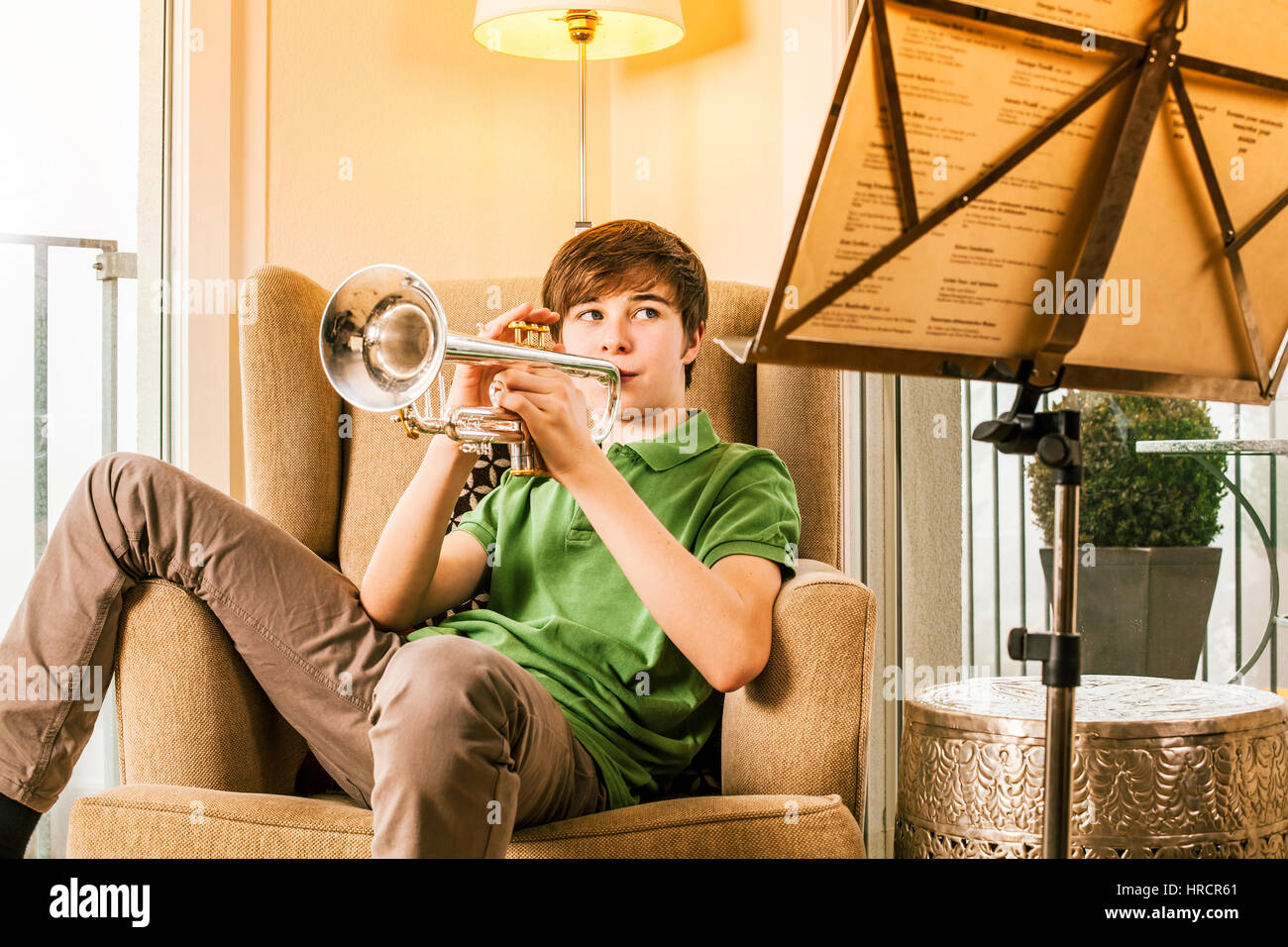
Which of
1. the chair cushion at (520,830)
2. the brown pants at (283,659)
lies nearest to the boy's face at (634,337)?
the brown pants at (283,659)

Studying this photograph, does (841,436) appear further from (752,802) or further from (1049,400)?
(752,802)

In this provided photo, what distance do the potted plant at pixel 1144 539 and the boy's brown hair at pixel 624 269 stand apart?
22.8 inches

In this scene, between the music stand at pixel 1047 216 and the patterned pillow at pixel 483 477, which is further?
the patterned pillow at pixel 483 477

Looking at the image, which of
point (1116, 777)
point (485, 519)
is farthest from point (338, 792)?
point (1116, 777)

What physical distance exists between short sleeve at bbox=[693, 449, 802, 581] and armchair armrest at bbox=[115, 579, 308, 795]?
561mm

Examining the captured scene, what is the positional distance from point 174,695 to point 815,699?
27.2 inches

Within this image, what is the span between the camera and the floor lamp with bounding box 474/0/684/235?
233 cm

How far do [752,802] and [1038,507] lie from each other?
2.79ft

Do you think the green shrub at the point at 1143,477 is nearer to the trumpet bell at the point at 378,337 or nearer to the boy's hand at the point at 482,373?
the boy's hand at the point at 482,373

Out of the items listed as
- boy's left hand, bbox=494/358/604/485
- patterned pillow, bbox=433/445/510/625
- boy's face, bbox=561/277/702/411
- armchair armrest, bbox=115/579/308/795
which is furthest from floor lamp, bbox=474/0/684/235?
armchair armrest, bbox=115/579/308/795

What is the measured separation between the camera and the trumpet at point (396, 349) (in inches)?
48.8

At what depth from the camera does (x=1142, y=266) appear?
40.4 inches

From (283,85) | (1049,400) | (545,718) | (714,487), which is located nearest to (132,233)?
(283,85)
